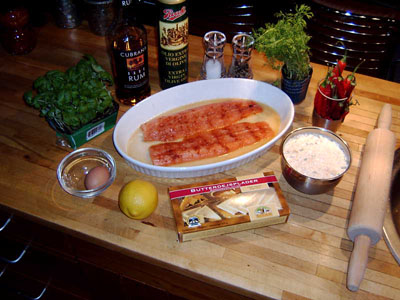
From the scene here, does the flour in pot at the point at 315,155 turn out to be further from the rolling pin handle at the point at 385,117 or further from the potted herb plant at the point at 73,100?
the potted herb plant at the point at 73,100

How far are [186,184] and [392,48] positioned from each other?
1.55 m

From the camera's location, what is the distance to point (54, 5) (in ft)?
5.71

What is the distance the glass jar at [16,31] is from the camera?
154cm

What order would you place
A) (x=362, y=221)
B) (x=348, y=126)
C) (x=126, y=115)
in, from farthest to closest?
1. (x=348, y=126)
2. (x=126, y=115)
3. (x=362, y=221)

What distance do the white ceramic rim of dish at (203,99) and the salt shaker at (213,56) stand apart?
5 centimetres

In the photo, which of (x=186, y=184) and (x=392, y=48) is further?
(x=392, y=48)

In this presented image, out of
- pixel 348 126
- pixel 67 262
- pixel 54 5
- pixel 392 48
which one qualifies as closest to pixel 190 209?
pixel 67 262

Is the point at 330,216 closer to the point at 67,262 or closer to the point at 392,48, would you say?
the point at 67,262

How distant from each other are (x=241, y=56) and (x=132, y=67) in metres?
0.42

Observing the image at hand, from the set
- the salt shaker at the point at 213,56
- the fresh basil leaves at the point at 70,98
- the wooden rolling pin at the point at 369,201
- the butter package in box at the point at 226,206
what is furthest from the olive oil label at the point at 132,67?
the wooden rolling pin at the point at 369,201

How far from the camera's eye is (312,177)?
44.1 inches

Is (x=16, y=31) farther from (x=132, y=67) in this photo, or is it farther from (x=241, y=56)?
(x=241, y=56)

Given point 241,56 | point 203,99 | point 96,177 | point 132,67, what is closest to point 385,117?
point 241,56

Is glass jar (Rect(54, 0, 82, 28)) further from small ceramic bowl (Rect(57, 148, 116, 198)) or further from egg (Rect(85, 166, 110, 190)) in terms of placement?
egg (Rect(85, 166, 110, 190))
